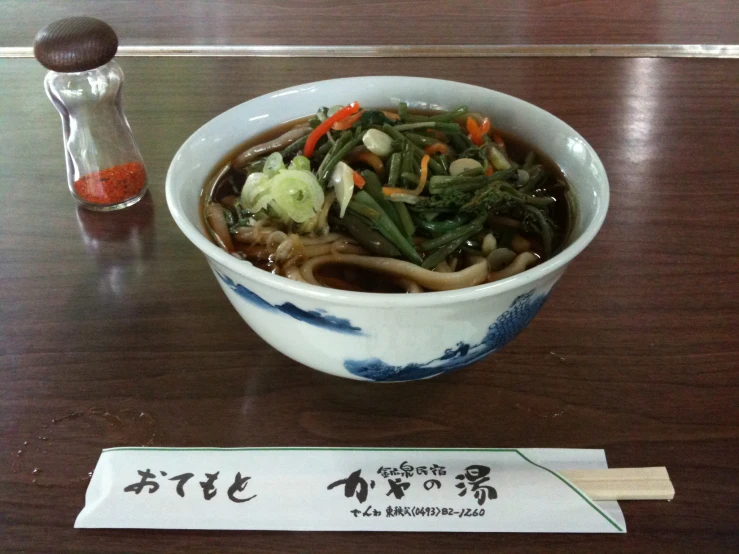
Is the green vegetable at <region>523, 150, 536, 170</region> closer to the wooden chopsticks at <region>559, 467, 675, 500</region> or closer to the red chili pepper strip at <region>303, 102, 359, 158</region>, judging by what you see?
the red chili pepper strip at <region>303, 102, 359, 158</region>

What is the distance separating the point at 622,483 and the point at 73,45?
1137 mm

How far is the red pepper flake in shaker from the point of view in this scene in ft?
4.24

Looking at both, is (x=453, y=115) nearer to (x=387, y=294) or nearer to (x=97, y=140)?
(x=387, y=294)

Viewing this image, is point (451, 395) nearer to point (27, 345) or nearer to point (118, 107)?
point (27, 345)

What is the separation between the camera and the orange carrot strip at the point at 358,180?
0.97m

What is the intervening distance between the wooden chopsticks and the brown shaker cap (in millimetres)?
1064

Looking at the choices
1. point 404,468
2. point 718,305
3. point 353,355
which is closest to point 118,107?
point 353,355

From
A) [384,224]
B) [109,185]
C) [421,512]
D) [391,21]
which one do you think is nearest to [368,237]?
[384,224]

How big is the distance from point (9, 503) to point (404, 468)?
1.59 ft

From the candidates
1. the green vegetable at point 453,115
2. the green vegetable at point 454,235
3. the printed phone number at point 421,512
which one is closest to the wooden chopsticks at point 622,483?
the printed phone number at point 421,512

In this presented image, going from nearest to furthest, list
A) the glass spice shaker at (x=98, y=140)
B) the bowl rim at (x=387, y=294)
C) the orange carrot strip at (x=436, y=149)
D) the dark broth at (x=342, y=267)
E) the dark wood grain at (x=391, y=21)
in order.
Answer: the bowl rim at (x=387, y=294) < the dark broth at (x=342, y=267) < the orange carrot strip at (x=436, y=149) < the glass spice shaker at (x=98, y=140) < the dark wood grain at (x=391, y=21)

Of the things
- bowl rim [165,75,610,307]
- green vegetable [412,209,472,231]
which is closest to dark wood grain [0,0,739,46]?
green vegetable [412,209,472,231]

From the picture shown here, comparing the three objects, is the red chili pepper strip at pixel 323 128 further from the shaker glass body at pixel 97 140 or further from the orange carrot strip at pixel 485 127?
the shaker glass body at pixel 97 140

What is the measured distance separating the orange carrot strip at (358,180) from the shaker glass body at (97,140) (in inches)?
22.8
